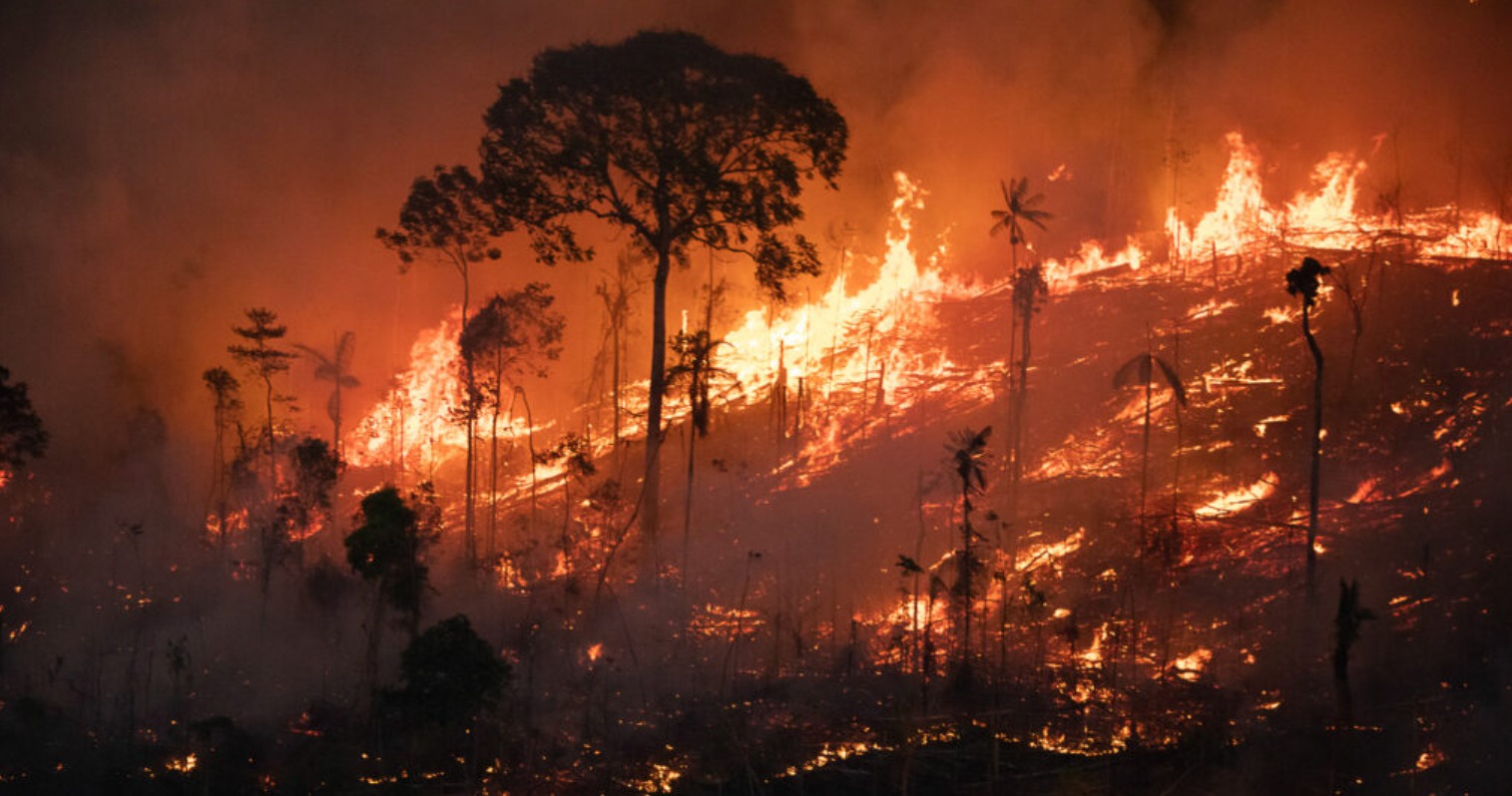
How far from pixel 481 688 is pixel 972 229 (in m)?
58.5

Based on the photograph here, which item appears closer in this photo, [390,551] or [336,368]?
[390,551]

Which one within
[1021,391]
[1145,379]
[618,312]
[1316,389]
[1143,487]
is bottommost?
[1143,487]

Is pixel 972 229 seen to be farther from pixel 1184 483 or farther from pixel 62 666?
pixel 62 666

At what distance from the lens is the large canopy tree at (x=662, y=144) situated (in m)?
29.7

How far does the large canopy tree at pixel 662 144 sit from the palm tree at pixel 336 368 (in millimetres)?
30084

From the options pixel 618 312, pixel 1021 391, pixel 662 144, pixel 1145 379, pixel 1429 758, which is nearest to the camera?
pixel 1429 758

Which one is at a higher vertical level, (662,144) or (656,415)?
(662,144)

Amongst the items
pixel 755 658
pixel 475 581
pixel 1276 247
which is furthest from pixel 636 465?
pixel 1276 247

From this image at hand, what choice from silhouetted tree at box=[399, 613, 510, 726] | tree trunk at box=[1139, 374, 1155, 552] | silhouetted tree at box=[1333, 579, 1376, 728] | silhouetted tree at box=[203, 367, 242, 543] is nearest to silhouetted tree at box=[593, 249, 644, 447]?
silhouetted tree at box=[203, 367, 242, 543]

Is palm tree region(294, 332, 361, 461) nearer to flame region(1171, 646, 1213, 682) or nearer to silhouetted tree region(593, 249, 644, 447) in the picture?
silhouetted tree region(593, 249, 644, 447)

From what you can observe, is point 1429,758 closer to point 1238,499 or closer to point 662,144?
point 1238,499

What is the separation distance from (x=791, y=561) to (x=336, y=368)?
119 feet

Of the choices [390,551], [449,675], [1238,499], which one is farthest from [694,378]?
[449,675]

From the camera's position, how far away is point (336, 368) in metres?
57.8
